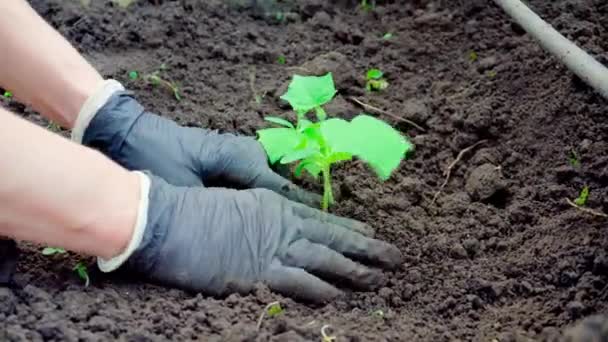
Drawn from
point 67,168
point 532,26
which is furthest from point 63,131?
point 532,26

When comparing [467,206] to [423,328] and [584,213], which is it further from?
[423,328]

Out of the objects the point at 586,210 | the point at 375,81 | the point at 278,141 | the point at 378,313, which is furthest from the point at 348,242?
the point at 375,81

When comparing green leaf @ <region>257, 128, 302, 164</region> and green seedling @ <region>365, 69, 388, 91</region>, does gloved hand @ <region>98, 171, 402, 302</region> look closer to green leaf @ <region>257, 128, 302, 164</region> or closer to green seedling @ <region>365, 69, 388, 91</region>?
green leaf @ <region>257, 128, 302, 164</region>

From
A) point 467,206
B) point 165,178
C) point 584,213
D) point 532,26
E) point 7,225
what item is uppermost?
point 532,26

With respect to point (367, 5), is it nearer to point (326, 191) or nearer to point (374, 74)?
point (374, 74)

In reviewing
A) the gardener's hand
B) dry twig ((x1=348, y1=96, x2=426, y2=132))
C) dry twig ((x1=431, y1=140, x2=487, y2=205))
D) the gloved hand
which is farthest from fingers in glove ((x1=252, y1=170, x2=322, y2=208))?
dry twig ((x1=348, y1=96, x2=426, y2=132))

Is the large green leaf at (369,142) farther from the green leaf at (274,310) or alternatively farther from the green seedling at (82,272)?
the green seedling at (82,272)
